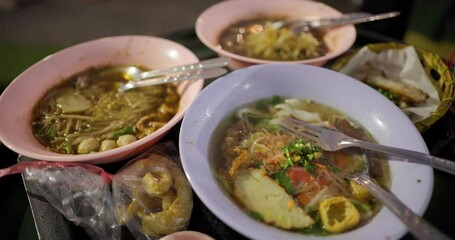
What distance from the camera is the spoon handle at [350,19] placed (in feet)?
8.66

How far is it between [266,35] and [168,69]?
33.7 inches

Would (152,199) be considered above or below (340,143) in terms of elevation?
below

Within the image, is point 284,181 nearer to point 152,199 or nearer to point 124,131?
point 152,199

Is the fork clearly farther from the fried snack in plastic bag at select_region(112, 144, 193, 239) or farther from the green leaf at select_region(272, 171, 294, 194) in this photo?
the fried snack in plastic bag at select_region(112, 144, 193, 239)

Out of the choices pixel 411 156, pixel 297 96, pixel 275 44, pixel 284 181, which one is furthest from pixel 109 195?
pixel 275 44

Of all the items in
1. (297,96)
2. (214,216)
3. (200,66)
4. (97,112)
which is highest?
(200,66)

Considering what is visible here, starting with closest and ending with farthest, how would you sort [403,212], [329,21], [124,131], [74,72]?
[403,212] → [124,131] → [74,72] → [329,21]

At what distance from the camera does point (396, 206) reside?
1.38 m

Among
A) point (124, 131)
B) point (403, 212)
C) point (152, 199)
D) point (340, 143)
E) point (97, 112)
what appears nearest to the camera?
point (403, 212)

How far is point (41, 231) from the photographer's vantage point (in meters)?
1.59

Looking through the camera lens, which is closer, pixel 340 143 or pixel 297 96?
pixel 340 143

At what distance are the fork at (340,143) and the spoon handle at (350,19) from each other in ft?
3.70

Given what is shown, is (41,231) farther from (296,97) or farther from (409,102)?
(409,102)

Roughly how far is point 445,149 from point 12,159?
2405mm
